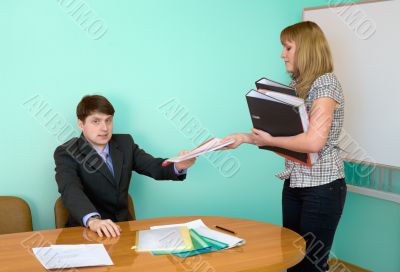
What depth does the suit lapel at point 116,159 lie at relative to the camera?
2555 millimetres

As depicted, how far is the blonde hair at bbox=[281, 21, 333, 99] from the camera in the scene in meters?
2.26

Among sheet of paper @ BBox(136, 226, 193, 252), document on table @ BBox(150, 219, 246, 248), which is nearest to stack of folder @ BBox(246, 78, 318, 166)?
document on table @ BBox(150, 219, 246, 248)

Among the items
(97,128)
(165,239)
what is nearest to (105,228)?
(165,239)

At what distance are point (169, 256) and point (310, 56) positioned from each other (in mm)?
1162

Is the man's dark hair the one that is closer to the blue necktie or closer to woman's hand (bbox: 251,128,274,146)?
the blue necktie

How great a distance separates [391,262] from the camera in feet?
10.5

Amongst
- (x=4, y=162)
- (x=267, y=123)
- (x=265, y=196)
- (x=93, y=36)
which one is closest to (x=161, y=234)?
(x=267, y=123)

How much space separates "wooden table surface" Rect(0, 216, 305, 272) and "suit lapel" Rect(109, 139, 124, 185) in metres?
0.41

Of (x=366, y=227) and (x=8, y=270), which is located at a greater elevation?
(x=8, y=270)

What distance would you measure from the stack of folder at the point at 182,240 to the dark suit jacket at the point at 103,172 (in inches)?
17.8

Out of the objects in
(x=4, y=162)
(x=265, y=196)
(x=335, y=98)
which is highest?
(x=335, y=98)

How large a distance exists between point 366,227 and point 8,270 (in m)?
2.55

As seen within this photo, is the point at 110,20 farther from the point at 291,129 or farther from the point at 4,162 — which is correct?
the point at 291,129

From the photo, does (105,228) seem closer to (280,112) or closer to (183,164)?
(183,164)
